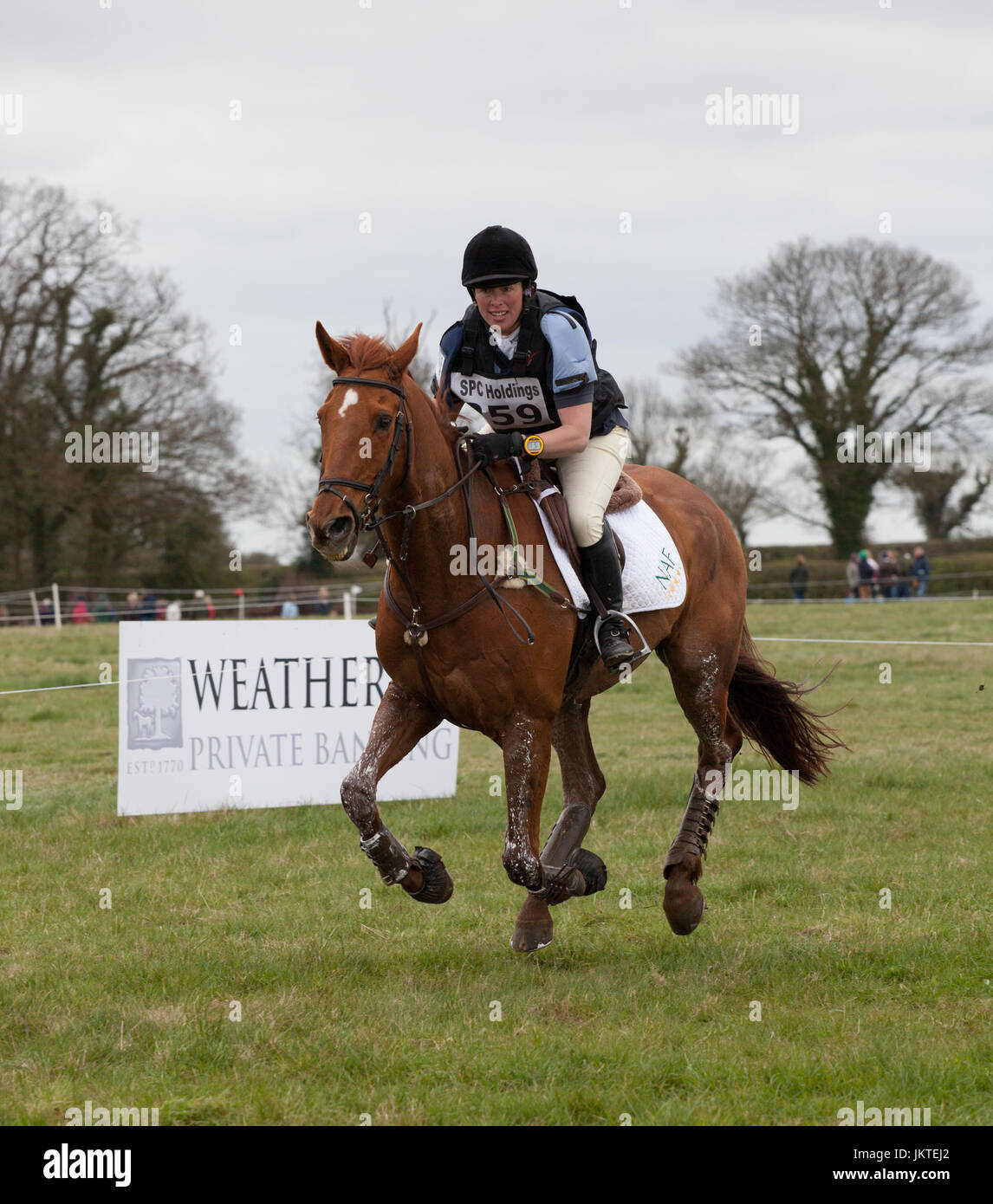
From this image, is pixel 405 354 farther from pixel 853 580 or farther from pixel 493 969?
pixel 853 580

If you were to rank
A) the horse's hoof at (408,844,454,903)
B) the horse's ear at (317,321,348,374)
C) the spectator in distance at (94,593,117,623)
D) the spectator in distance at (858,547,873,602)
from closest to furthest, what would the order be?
the horse's ear at (317,321,348,374) → the horse's hoof at (408,844,454,903) → the spectator in distance at (94,593,117,623) → the spectator in distance at (858,547,873,602)

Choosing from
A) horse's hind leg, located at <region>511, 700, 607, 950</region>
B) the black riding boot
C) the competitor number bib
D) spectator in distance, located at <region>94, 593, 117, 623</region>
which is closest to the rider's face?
the competitor number bib

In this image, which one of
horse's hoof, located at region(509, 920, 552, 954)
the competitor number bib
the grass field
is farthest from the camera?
horse's hoof, located at region(509, 920, 552, 954)

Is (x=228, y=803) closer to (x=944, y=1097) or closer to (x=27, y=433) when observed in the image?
(x=944, y=1097)

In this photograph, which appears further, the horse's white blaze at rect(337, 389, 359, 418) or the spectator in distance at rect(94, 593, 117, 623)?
the spectator in distance at rect(94, 593, 117, 623)

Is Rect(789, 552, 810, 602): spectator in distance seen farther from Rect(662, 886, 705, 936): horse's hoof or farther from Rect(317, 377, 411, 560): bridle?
Rect(317, 377, 411, 560): bridle

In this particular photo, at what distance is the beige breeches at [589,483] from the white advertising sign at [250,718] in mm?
4386

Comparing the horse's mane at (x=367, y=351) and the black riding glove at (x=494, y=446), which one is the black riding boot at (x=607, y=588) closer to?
the black riding glove at (x=494, y=446)

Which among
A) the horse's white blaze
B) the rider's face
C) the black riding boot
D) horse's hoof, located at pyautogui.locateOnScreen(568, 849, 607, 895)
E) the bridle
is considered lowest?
horse's hoof, located at pyautogui.locateOnScreen(568, 849, 607, 895)

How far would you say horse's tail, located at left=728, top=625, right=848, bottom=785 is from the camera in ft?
24.8

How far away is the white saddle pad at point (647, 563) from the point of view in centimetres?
629

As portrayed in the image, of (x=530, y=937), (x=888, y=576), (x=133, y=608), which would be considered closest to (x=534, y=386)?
(x=530, y=937)

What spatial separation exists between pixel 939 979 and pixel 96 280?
33724mm
